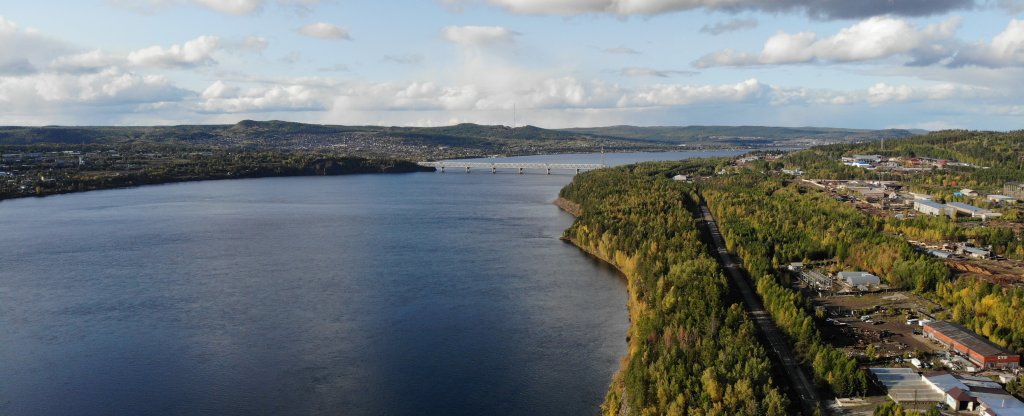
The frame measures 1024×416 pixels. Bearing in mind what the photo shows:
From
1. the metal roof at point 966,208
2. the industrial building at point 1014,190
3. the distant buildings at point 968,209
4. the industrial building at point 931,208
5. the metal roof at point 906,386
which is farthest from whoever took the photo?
the industrial building at point 1014,190

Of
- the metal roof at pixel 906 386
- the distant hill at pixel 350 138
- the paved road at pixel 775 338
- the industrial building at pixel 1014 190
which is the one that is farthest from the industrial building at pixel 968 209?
the distant hill at pixel 350 138

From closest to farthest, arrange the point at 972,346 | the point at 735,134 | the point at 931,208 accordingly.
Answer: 1. the point at 972,346
2. the point at 931,208
3. the point at 735,134

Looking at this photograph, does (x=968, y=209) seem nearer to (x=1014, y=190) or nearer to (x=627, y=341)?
(x=1014, y=190)

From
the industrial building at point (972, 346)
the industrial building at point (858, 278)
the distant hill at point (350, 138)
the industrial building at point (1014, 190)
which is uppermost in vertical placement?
the distant hill at point (350, 138)

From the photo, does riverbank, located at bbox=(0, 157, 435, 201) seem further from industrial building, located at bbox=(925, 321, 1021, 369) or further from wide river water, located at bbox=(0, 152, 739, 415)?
industrial building, located at bbox=(925, 321, 1021, 369)

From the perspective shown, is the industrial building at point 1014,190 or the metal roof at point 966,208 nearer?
the metal roof at point 966,208

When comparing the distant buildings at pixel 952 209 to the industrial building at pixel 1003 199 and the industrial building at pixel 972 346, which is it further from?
the industrial building at pixel 972 346

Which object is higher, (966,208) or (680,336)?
(966,208)

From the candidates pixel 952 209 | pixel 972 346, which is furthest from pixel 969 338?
pixel 952 209

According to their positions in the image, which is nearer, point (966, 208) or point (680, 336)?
point (680, 336)
